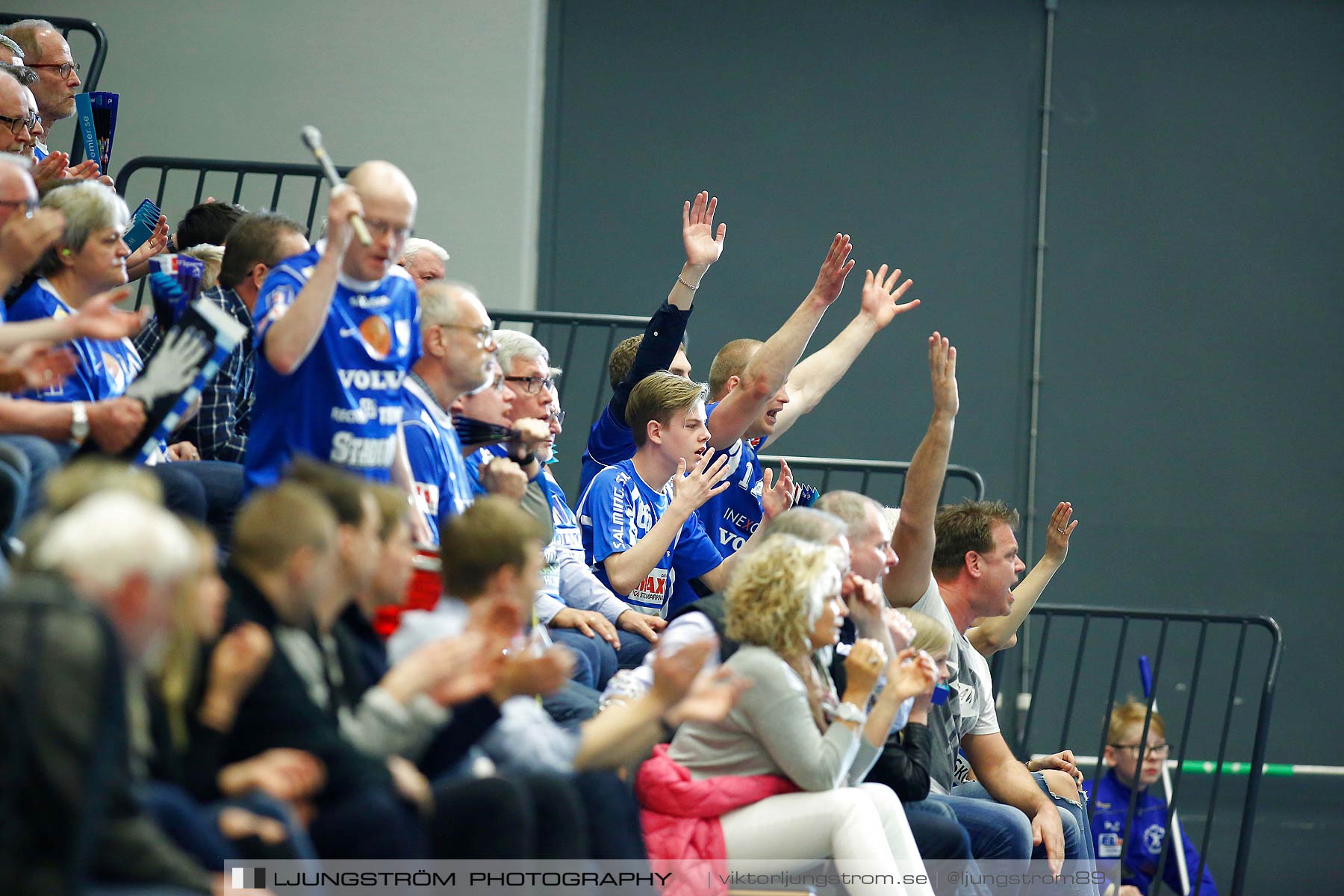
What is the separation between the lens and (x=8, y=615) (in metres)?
A: 1.62

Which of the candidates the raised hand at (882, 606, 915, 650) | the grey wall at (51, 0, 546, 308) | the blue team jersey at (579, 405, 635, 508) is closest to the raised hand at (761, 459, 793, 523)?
the blue team jersey at (579, 405, 635, 508)

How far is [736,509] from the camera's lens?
461 centimetres

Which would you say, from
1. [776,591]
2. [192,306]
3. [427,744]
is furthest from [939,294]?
[427,744]

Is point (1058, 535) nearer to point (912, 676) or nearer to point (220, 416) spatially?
point (912, 676)

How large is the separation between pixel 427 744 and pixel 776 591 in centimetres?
109

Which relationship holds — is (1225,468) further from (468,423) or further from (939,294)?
(468,423)

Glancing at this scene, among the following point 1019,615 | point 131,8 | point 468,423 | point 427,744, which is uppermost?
point 131,8

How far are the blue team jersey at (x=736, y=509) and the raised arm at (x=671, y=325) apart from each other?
29cm

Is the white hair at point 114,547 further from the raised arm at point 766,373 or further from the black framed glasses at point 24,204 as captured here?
the raised arm at point 766,373

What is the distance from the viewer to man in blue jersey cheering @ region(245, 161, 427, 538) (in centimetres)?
287

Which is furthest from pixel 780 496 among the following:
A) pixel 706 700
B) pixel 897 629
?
pixel 706 700

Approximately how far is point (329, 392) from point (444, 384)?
16.1 inches

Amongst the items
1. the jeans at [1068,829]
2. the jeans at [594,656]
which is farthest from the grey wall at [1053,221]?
the jeans at [594,656]

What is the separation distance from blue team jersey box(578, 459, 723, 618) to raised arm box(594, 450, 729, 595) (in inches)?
1.7
